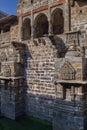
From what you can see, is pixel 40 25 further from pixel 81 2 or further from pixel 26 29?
pixel 81 2

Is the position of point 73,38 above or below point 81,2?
below

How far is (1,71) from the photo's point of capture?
28.8 feet

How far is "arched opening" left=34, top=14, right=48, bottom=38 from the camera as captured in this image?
1036 centimetres

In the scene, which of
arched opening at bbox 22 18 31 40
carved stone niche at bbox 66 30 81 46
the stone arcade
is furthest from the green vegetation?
arched opening at bbox 22 18 31 40

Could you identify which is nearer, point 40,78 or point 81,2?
point 40,78

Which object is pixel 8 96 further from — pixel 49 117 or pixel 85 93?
pixel 85 93

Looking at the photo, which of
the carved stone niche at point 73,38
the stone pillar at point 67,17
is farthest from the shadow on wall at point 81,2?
the carved stone niche at point 73,38

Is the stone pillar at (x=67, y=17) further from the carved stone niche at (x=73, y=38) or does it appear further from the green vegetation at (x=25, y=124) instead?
the green vegetation at (x=25, y=124)

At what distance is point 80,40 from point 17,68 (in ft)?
9.84

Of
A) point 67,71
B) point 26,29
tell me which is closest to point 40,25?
point 26,29

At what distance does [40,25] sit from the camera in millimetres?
11047

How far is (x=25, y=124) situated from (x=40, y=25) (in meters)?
5.97

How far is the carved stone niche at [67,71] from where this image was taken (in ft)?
18.7

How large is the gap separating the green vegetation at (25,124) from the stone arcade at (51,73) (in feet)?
0.75
